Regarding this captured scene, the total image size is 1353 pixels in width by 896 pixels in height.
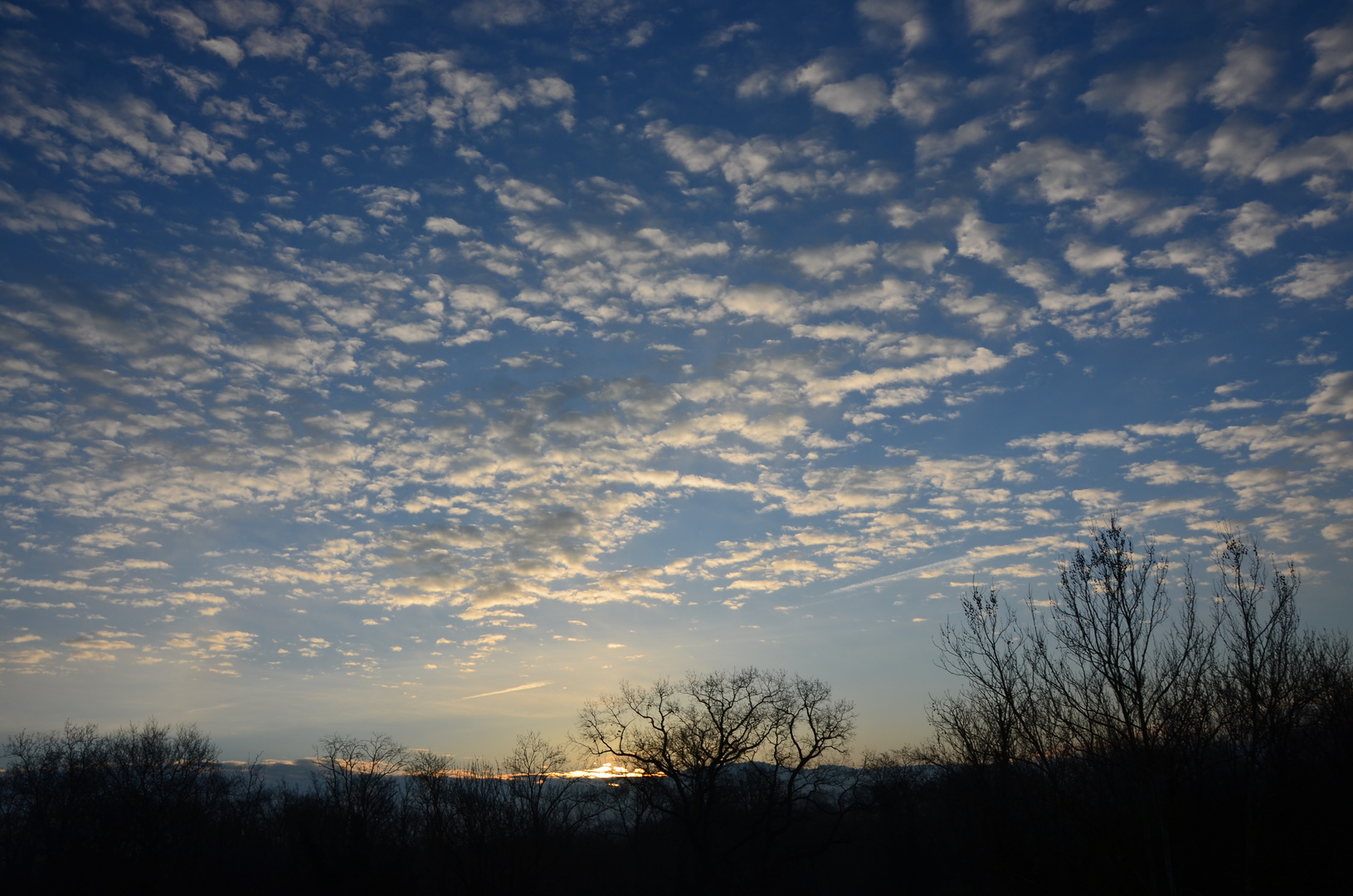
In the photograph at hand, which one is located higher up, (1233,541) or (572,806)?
(1233,541)

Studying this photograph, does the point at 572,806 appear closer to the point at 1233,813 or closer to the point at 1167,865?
the point at 1233,813

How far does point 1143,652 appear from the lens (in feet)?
52.7

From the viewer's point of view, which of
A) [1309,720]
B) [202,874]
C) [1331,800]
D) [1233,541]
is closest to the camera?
[1233,541]

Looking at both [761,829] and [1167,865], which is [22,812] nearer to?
[761,829]

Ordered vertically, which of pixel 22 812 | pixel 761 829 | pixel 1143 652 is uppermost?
pixel 1143 652

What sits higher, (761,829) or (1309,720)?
(1309,720)

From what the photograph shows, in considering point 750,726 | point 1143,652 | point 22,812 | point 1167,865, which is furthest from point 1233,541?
point 22,812

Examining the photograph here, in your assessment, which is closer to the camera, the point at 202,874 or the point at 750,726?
the point at 202,874

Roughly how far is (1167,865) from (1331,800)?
51.2 feet

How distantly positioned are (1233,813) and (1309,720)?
31.4ft

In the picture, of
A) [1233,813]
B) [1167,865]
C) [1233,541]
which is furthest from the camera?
[1233,813]

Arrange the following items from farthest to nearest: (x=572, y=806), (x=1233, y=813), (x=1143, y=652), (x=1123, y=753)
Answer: (x=572, y=806), (x=1233, y=813), (x=1143, y=652), (x=1123, y=753)

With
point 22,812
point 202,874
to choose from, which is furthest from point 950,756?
point 22,812

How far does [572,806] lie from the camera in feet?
180
